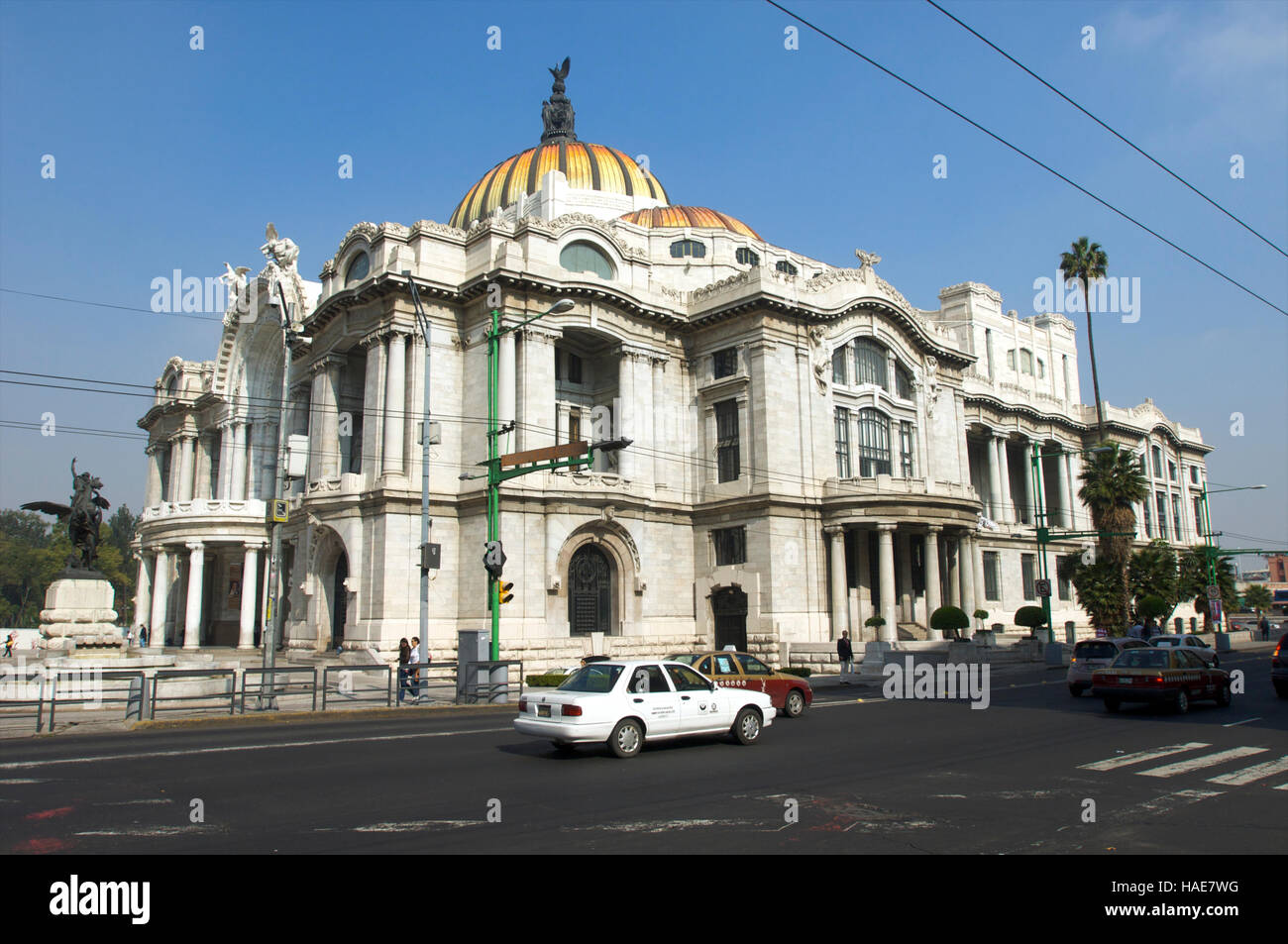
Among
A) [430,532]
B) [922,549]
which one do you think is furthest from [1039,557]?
[430,532]

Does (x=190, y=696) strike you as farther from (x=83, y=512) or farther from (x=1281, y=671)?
(x=1281, y=671)

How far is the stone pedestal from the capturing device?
2900 cm

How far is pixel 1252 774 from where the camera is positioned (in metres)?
12.5

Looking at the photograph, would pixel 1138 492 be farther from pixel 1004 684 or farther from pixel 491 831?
pixel 491 831

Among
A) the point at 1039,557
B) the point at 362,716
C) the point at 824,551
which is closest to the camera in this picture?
the point at 362,716

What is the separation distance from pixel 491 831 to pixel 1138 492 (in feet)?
167

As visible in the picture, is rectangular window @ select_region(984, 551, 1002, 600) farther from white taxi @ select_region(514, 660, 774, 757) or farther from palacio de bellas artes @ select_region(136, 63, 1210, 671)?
white taxi @ select_region(514, 660, 774, 757)

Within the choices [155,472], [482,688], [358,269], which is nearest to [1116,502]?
[482,688]

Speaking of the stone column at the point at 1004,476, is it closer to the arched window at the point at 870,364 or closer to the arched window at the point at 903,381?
the arched window at the point at 903,381

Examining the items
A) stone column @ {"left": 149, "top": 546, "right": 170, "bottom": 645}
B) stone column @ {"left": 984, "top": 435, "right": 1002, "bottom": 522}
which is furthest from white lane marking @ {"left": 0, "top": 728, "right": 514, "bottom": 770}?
stone column @ {"left": 984, "top": 435, "right": 1002, "bottom": 522}

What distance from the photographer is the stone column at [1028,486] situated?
220 ft

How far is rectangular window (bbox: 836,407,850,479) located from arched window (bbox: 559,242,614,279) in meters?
13.1

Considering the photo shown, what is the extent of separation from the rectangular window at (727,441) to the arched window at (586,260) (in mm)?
8164

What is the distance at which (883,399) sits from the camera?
47.8 meters
